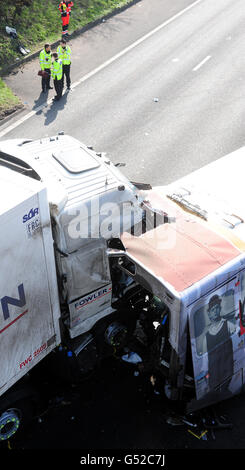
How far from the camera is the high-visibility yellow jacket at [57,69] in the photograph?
44.0 ft

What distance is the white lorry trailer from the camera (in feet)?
17.2

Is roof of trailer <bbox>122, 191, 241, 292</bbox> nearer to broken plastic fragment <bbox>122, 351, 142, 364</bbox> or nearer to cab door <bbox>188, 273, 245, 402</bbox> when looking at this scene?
cab door <bbox>188, 273, 245, 402</bbox>

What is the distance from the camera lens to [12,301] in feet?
16.8

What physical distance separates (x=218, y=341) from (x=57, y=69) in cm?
976

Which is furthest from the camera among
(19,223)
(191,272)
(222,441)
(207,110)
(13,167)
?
(207,110)

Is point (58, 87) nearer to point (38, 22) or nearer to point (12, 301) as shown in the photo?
point (38, 22)

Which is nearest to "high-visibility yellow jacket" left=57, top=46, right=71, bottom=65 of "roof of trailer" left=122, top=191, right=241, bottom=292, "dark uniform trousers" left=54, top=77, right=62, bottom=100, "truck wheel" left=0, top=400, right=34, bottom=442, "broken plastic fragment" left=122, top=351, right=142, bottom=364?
"dark uniform trousers" left=54, top=77, right=62, bottom=100

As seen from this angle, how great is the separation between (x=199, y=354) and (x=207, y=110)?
9247 mm

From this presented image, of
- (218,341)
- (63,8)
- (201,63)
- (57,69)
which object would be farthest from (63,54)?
(218,341)

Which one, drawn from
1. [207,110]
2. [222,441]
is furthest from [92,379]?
[207,110]

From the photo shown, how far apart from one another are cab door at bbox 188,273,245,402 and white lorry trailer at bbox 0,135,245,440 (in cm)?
2

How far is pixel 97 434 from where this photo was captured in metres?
6.35
